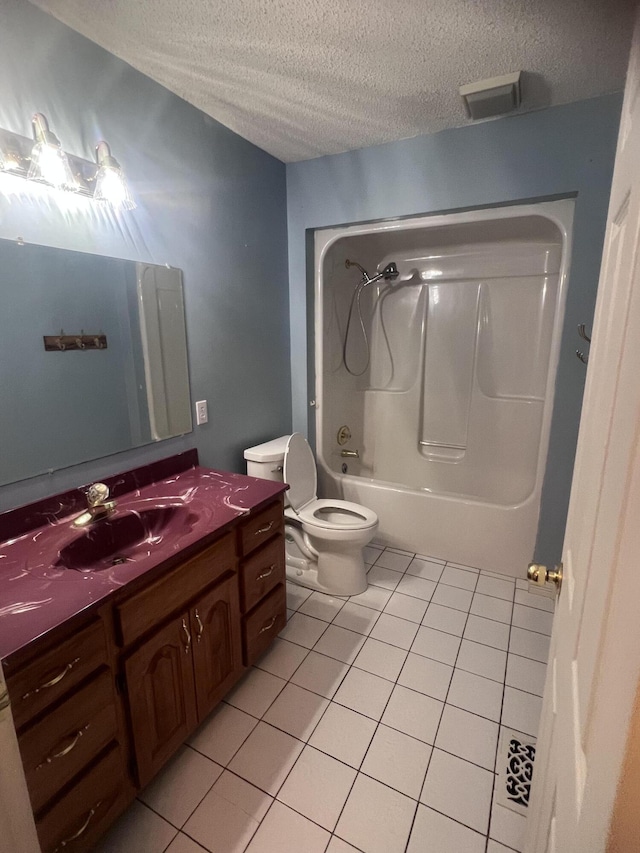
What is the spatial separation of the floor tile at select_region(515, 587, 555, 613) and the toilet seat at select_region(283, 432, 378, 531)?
89cm

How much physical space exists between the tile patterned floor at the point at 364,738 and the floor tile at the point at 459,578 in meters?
0.12

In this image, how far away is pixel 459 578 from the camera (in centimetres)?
240

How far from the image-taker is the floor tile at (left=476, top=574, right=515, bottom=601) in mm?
2250

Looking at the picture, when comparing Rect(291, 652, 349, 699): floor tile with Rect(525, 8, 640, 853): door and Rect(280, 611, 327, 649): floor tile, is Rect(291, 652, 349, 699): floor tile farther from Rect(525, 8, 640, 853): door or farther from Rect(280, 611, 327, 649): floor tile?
Rect(525, 8, 640, 853): door

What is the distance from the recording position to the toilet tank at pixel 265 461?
7.25ft

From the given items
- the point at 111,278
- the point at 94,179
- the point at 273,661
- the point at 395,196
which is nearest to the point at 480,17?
the point at 395,196

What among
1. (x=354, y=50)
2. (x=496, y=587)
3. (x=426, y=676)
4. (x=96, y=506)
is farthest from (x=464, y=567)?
(x=354, y=50)

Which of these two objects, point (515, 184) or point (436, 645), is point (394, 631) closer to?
point (436, 645)

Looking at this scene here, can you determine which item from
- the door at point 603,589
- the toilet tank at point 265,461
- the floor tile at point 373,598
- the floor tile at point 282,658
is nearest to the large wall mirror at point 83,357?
the toilet tank at point 265,461

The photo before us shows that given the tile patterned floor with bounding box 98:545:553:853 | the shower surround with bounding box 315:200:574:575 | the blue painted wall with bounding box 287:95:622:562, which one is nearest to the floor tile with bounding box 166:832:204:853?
the tile patterned floor with bounding box 98:545:553:853

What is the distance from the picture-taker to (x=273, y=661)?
5.95ft

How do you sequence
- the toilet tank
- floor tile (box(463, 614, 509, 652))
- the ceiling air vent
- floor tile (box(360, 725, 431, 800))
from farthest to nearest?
the toilet tank, floor tile (box(463, 614, 509, 652)), the ceiling air vent, floor tile (box(360, 725, 431, 800))

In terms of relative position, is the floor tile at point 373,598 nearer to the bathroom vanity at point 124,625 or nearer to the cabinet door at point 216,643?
the bathroom vanity at point 124,625

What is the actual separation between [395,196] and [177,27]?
1215 mm
